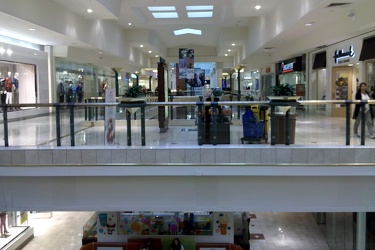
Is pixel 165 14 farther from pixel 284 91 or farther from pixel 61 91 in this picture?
pixel 284 91

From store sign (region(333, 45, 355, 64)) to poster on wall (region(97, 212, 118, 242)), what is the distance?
32.7 ft

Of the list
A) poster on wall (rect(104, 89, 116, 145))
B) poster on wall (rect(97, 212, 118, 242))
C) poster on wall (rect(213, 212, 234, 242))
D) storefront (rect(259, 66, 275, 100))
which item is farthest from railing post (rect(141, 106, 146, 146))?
storefront (rect(259, 66, 275, 100))

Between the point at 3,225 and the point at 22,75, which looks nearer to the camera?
the point at 3,225

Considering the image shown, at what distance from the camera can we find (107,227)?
39.3 feet

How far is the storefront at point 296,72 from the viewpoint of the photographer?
2054 cm

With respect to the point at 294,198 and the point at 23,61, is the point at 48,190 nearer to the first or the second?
the point at 294,198

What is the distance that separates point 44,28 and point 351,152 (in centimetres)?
1088

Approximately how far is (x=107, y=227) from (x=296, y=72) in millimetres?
14090

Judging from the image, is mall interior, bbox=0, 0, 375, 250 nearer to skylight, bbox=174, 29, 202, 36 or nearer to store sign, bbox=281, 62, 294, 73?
store sign, bbox=281, 62, 294, 73

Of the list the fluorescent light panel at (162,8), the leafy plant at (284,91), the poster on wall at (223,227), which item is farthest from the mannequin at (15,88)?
the leafy plant at (284,91)

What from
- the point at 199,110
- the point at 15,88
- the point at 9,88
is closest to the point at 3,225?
the point at 9,88

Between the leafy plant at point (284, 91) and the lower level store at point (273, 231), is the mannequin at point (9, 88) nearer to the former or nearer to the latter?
the lower level store at point (273, 231)

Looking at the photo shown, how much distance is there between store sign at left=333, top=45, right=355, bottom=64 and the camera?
14.2 metres

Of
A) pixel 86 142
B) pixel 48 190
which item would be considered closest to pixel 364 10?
pixel 86 142
